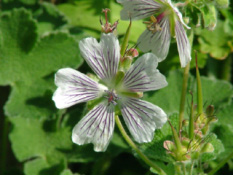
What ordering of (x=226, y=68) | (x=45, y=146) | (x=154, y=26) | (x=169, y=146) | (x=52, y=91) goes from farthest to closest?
(x=226, y=68) → (x=45, y=146) → (x=52, y=91) → (x=154, y=26) → (x=169, y=146)

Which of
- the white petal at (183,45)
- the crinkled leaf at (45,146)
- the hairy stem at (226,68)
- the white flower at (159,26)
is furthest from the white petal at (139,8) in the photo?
the hairy stem at (226,68)

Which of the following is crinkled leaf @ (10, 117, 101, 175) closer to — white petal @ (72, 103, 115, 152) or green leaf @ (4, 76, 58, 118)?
green leaf @ (4, 76, 58, 118)

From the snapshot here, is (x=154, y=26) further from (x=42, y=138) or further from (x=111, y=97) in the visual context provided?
(x=42, y=138)

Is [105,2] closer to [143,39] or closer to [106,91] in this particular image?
[143,39]

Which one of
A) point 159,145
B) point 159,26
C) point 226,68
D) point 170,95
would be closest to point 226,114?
point 170,95

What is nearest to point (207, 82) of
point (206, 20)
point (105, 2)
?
point (206, 20)
